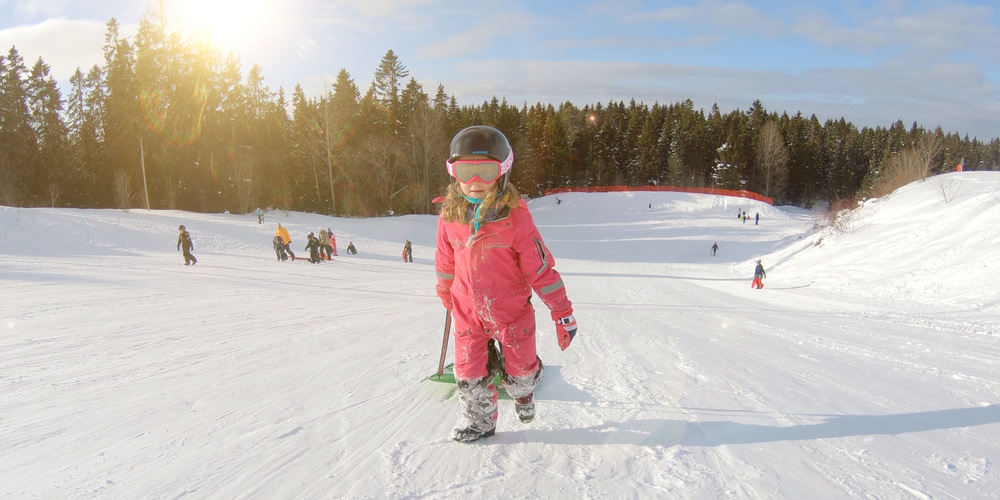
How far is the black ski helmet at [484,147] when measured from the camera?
2629 millimetres

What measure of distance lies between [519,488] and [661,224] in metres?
42.3

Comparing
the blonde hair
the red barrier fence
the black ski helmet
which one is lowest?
the blonde hair

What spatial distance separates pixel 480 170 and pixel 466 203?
20cm

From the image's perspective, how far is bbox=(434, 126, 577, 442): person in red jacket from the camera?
2605 millimetres

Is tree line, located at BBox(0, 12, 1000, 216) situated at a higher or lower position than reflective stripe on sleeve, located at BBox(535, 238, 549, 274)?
higher

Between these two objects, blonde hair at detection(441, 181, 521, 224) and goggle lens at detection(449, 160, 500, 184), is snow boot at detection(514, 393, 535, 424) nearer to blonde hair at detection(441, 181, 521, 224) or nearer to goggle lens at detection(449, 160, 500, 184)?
blonde hair at detection(441, 181, 521, 224)

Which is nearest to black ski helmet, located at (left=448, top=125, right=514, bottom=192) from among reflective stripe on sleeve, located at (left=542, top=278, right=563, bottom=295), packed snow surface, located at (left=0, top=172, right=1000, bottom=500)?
reflective stripe on sleeve, located at (left=542, top=278, right=563, bottom=295)

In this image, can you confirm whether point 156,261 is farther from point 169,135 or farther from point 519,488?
point 169,135

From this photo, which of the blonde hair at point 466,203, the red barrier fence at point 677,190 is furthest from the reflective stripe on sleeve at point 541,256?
the red barrier fence at point 677,190

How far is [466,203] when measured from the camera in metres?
2.66

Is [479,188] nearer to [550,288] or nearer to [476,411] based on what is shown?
[550,288]

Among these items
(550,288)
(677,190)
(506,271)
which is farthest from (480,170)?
(677,190)

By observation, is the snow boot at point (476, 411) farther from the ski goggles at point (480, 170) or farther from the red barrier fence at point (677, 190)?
the red barrier fence at point (677, 190)

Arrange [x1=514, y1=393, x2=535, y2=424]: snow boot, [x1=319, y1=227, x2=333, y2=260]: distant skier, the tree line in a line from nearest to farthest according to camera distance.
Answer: [x1=514, y1=393, x2=535, y2=424]: snow boot < [x1=319, y1=227, x2=333, y2=260]: distant skier < the tree line
